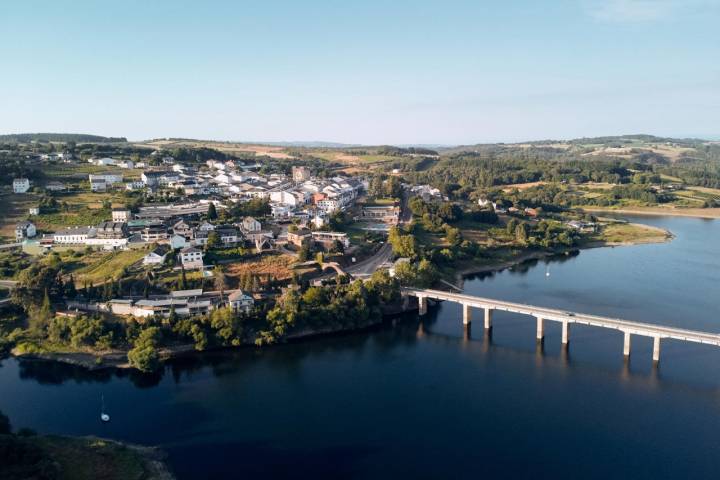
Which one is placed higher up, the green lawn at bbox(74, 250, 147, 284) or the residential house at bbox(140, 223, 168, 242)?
the residential house at bbox(140, 223, 168, 242)

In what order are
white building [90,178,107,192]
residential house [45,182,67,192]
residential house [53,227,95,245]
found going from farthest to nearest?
white building [90,178,107,192]
residential house [45,182,67,192]
residential house [53,227,95,245]

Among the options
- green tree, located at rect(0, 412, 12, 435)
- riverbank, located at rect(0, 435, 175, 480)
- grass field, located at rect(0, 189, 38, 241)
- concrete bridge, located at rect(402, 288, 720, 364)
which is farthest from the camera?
grass field, located at rect(0, 189, 38, 241)

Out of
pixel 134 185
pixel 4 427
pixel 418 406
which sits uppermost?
pixel 134 185

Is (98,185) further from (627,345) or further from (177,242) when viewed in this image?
(627,345)

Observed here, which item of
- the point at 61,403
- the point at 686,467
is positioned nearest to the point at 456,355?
the point at 686,467

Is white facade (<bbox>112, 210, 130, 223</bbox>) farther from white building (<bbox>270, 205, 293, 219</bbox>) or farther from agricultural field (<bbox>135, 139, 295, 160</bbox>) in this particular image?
agricultural field (<bbox>135, 139, 295, 160</bbox>)

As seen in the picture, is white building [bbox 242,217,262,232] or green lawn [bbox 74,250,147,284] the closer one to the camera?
green lawn [bbox 74,250,147,284]

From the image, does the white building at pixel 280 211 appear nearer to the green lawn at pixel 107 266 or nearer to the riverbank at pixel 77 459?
the green lawn at pixel 107 266

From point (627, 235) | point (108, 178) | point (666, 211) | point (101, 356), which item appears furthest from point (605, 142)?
point (101, 356)

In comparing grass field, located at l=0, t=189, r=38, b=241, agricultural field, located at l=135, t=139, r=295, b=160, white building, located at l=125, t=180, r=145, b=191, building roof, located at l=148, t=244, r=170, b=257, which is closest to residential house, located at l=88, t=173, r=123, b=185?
white building, located at l=125, t=180, r=145, b=191

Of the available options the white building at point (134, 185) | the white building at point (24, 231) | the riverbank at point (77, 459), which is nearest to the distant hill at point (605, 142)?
the white building at point (134, 185)
